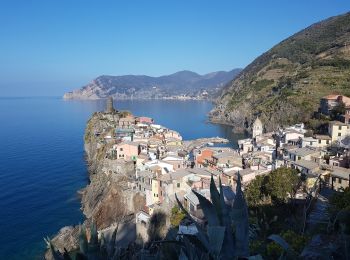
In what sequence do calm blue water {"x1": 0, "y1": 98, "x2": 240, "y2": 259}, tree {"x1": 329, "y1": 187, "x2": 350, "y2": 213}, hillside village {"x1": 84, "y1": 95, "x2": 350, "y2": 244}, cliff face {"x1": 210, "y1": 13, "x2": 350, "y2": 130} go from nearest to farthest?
tree {"x1": 329, "y1": 187, "x2": 350, "y2": 213} < hillside village {"x1": 84, "y1": 95, "x2": 350, "y2": 244} < calm blue water {"x1": 0, "y1": 98, "x2": 240, "y2": 259} < cliff face {"x1": 210, "y1": 13, "x2": 350, "y2": 130}

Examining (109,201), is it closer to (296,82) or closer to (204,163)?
(204,163)

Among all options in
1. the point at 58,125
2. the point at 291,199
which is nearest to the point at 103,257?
the point at 291,199

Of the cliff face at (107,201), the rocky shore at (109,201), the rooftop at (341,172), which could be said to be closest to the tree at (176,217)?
the rocky shore at (109,201)

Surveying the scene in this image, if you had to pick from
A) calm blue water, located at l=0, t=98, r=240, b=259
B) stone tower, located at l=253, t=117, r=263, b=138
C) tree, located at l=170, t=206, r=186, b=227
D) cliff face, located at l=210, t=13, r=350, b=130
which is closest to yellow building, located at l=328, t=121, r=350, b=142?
cliff face, located at l=210, t=13, r=350, b=130

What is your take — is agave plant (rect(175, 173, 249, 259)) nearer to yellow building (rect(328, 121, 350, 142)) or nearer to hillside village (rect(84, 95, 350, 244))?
hillside village (rect(84, 95, 350, 244))

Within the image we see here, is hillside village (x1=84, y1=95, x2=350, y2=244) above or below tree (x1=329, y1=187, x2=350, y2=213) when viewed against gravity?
below

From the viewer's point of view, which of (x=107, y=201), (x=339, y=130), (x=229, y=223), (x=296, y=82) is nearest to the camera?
(x=229, y=223)

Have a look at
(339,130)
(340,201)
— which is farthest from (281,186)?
(339,130)
